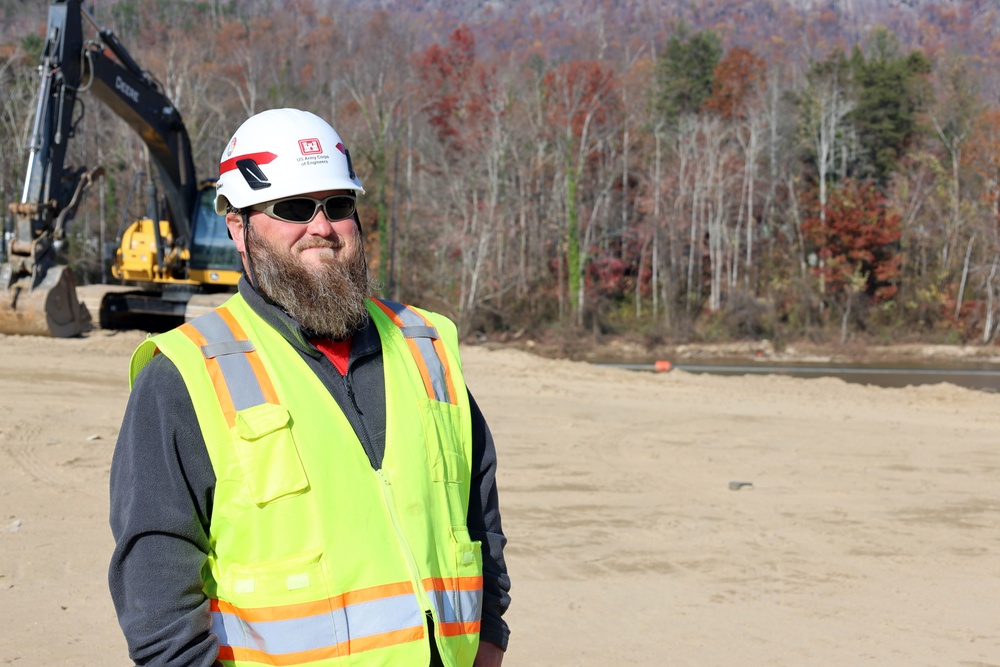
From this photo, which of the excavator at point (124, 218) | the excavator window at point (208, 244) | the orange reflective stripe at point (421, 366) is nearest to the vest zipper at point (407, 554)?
the orange reflective stripe at point (421, 366)

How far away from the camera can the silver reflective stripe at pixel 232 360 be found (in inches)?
86.3

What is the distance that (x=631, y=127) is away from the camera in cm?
4050

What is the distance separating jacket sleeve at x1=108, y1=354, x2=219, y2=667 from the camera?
2105 mm

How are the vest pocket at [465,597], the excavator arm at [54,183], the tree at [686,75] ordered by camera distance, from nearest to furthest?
the vest pocket at [465,597] → the excavator arm at [54,183] → the tree at [686,75]

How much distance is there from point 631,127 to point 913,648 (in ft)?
119

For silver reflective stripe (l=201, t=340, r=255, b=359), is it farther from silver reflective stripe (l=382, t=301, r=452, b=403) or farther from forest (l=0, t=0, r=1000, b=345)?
forest (l=0, t=0, r=1000, b=345)

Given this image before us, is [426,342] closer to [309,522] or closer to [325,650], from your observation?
[309,522]

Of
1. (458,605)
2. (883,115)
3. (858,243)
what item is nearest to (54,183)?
(458,605)

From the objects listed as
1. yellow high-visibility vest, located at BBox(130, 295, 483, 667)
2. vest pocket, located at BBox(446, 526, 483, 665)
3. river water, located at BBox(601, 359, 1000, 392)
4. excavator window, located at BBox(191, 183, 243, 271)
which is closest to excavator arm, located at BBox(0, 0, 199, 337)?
excavator window, located at BBox(191, 183, 243, 271)

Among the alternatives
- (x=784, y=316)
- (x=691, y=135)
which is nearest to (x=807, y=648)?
(x=784, y=316)

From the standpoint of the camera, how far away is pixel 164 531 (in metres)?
2.12

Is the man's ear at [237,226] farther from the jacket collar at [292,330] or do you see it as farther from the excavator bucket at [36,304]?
the excavator bucket at [36,304]

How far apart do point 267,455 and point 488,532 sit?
0.70 metres

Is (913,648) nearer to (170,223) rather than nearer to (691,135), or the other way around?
(170,223)
